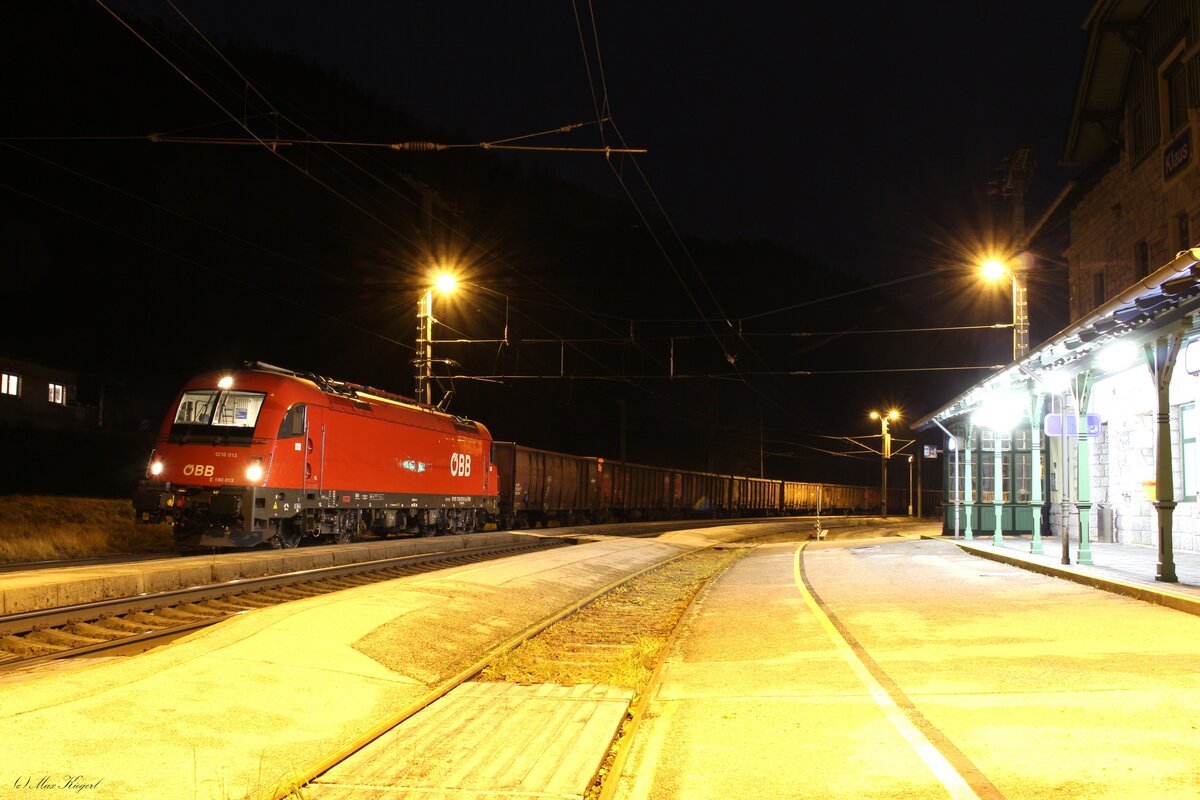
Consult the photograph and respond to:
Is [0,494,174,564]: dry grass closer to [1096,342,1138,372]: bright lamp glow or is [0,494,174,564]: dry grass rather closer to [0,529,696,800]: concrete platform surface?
[0,529,696,800]: concrete platform surface

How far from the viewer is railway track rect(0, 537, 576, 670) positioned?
912cm

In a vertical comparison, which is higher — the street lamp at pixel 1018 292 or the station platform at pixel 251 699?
the street lamp at pixel 1018 292

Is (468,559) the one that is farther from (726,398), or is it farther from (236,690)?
(726,398)

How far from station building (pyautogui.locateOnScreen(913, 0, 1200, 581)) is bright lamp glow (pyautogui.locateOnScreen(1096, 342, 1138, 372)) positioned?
47mm

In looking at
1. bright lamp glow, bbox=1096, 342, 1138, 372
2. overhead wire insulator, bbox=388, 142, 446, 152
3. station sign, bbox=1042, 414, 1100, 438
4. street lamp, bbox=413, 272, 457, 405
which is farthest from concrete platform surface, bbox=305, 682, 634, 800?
street lamp, bbox=413, 272, 457, 405

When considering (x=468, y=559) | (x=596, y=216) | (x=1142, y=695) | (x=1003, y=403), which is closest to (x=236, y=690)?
(x=1142, y=695)

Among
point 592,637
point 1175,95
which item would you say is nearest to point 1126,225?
point 1175,95

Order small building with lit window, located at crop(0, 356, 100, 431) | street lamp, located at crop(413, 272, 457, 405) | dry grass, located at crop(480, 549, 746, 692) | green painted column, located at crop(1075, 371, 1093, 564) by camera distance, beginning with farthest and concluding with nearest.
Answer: small building with lit window, located at crop(0, 356, 100, 431)
street lamp, located at crop(413, 272, 457, 405)
green painted column, located at crop(1075, 371, 1093, 564)
dry grass, located at crop(480, 549, 746, 692)

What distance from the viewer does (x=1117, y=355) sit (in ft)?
43.7

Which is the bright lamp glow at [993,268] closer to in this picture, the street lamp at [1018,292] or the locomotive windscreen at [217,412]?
the street lamp at [1018,292]
